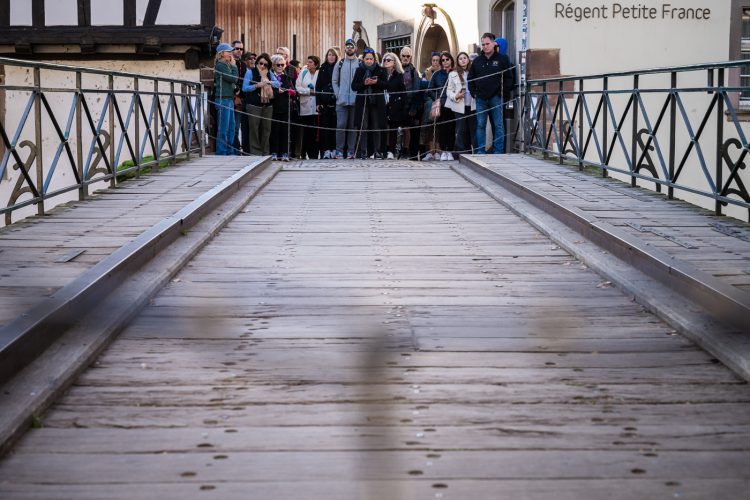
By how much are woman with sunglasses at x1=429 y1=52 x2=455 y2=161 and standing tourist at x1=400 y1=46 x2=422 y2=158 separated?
245 millimetres

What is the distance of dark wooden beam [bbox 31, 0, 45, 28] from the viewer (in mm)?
19125

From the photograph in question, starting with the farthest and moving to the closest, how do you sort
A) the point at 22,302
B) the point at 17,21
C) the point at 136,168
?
the point at 17,21
the point at 136,168
the point at 22,302

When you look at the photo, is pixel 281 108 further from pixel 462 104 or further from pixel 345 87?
pixel 462 104

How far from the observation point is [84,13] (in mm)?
19156

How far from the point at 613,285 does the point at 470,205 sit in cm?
434

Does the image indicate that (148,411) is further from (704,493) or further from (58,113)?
(58,113)

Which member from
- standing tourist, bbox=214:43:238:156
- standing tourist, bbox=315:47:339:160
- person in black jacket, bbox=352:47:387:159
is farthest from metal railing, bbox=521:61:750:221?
standing tourist, bbox=214:43:238:156

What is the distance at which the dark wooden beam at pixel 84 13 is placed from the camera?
62.7 ft

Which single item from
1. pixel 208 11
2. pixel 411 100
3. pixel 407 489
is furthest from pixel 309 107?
pixel 407 489

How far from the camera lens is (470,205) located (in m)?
10.7

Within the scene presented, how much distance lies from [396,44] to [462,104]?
8712mm

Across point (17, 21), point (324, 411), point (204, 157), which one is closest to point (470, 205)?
point (204, 157)

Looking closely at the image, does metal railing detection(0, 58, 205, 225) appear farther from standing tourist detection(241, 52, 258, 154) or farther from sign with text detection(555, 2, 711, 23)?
sign with text detection(555, 2, 711, 23)

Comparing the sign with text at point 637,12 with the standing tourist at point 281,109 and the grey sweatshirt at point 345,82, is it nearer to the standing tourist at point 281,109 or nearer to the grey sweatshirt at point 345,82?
the grey sweatshirt at point 345,82
